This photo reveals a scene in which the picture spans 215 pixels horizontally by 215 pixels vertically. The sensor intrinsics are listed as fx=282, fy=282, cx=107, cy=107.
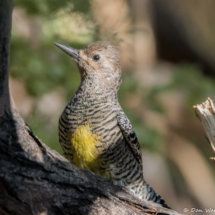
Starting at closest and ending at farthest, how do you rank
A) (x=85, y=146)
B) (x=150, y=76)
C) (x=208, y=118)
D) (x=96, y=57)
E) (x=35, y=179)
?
(x=35, y=179) → (x=208, y=118) → (x=85, y=146) → (x=96, y=57) → (x=150, y=76)

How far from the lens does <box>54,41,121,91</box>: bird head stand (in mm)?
3458

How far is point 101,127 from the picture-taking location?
3.06 metres

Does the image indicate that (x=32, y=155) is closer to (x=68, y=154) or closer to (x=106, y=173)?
(x=68, y=154)

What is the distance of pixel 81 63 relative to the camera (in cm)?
348

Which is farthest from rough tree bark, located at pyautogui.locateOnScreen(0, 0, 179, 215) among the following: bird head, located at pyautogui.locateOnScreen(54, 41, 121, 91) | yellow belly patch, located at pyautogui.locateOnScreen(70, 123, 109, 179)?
bird head, located at pyautogui.locateOnScreen(54, 41, 121, 91)

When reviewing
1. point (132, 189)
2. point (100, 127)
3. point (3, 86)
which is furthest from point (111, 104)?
point (3, 86)

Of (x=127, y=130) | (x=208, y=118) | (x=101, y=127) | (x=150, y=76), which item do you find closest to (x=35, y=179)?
(x=101, y=127)

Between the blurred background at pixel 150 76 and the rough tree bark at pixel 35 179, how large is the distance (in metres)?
1.49

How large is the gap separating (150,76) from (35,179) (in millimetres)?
8107

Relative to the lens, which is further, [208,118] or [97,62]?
[97,62]

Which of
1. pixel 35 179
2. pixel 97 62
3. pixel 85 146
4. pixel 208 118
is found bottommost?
pixel 35 179

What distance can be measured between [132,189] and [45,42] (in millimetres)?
2653

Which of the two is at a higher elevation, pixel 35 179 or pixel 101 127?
pixel 101 127

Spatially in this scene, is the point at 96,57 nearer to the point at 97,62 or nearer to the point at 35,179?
the point at 97,62
